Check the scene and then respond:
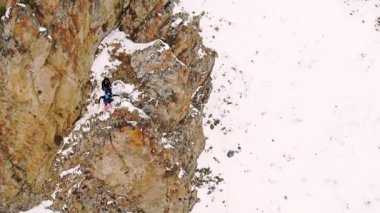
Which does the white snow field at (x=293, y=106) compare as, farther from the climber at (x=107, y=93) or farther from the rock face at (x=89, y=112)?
the climber at (x=107, y=93)

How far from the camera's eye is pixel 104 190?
776 inches

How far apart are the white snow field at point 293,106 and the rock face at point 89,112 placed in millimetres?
3360

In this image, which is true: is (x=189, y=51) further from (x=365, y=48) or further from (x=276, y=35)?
(x=365, y=48)

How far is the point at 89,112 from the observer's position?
772 inches

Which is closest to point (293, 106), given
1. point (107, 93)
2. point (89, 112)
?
point (107, 93)

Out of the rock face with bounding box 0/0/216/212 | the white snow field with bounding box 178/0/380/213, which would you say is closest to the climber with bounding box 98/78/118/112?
the rock face with bounding box 0/0/216/212

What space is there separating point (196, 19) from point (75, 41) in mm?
5660

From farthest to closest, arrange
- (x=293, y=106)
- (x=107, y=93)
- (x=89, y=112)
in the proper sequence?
(x=293, y=106) < (x=89, y=112) < (x=107, y=93)

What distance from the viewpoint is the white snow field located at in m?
22.4

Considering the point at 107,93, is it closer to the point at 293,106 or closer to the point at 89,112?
the point at 89,112

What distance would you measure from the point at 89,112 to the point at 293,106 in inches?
414

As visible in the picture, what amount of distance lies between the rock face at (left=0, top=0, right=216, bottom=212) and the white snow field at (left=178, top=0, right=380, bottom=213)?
3.36 meters

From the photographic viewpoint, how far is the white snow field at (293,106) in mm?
22359

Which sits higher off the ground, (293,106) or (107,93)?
(293,106)
